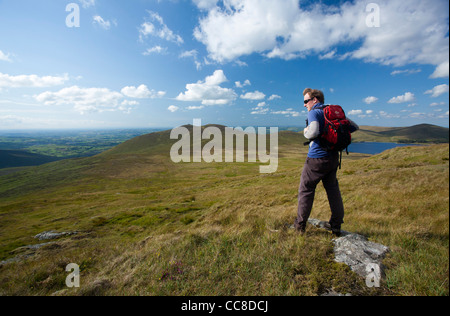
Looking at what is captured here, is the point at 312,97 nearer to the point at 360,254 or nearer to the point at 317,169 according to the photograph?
the point at 317,169

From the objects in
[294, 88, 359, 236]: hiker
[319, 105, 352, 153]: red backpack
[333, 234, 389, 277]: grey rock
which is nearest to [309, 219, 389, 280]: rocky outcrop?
[333, 234, 389, 277]: grey rock

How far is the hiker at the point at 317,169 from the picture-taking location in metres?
4.62

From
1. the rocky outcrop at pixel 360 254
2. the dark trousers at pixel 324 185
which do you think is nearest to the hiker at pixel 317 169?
the dark trousers at pixel 324 185

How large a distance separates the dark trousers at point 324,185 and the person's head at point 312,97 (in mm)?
1626

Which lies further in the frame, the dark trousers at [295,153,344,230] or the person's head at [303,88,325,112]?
the person's head at [303,88,325,112]

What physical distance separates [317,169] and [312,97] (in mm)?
2192

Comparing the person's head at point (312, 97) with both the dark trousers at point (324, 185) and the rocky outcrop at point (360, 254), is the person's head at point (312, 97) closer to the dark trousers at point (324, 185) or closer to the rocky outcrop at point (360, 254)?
the dark trousers at point (324, 185)

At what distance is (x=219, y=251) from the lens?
4586 millimetres

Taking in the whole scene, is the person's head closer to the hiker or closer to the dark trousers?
the hiker

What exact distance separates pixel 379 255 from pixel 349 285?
1.34 meters

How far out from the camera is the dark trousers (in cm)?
467

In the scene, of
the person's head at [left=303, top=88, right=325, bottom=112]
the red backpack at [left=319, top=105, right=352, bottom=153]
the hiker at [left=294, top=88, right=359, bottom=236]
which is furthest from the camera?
the person's head at [left=303, top=88, right=325, bottom=112]
